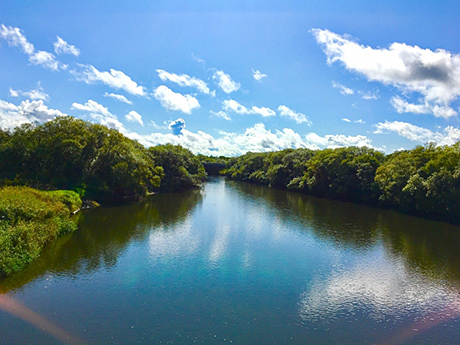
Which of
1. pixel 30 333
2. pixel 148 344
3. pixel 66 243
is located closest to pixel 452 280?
pixel 148 344

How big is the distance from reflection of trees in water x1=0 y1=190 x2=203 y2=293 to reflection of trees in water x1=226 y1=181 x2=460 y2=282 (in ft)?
65.0

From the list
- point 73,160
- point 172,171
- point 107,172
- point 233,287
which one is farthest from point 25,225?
point 172,171

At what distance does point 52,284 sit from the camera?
2180 centimetres

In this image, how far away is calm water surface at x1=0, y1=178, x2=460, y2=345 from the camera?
Answer: 1725cm

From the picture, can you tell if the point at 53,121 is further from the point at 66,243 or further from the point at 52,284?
the point at 52,284

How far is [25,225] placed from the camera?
25.5 metres

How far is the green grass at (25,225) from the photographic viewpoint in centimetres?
2283

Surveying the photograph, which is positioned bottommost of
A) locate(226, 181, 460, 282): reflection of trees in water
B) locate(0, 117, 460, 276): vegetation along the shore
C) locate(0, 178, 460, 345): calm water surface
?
locate(0, 178, 460, 345): calm water surface

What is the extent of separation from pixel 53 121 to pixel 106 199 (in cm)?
1617

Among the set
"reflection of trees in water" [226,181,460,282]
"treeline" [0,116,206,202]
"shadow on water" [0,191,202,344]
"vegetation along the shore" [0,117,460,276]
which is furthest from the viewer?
Result: "treeline" [0,116,206,202]

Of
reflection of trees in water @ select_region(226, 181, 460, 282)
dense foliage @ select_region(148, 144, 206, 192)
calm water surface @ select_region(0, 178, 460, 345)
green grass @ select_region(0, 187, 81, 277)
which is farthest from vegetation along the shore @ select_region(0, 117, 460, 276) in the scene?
calm water surface @ select_region(0, 178, 460, 345)

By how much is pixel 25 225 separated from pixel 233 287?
17445 mm

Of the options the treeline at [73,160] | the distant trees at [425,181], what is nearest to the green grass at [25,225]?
the treeline at [73,160]

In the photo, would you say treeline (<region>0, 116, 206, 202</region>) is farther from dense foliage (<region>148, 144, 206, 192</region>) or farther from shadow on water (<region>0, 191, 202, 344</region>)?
dense foliage (<region>148, 144, 206, 192</region>)
